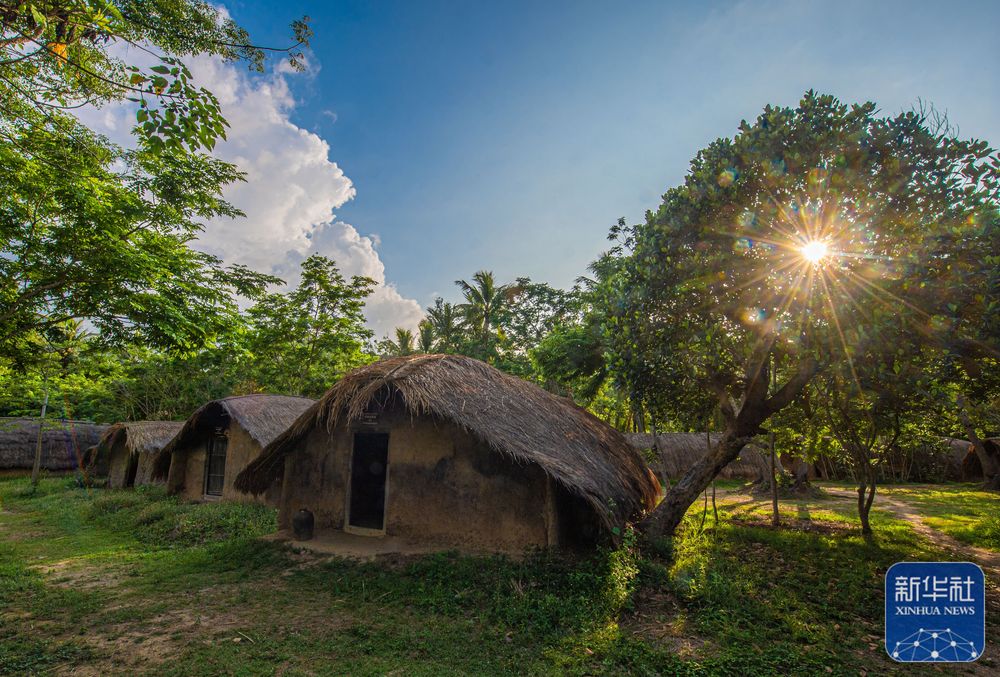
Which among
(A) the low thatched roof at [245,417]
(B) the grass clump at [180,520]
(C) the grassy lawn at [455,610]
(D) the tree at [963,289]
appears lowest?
(B) the grass clump at [180,520]

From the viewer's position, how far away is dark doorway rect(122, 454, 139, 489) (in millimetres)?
16875

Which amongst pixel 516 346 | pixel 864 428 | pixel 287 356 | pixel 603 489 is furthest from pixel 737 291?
pixel 516 346

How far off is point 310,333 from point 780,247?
15.9 meters

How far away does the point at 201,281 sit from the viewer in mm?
8023

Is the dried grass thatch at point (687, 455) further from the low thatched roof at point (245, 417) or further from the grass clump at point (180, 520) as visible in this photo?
the grass clump at point (180, 520)

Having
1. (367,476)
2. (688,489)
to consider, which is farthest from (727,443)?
(367,476)

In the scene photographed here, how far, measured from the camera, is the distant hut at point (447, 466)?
23.1 ft

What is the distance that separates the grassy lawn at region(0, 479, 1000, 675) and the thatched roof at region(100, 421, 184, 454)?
8.56 metres

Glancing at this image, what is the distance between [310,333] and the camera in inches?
715

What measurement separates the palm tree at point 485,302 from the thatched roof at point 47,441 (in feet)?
61.2

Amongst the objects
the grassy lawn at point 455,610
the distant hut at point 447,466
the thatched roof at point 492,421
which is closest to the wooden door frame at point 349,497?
the distant hut at point 447,466

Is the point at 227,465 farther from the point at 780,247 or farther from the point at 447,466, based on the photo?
the point at 780,247

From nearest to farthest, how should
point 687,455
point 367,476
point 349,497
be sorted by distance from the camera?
point 349,497
point 367,476
point 687,455

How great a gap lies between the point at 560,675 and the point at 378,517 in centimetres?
505
